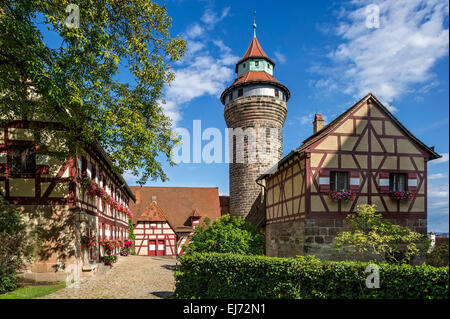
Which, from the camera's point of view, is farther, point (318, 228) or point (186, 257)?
point (318, 228)

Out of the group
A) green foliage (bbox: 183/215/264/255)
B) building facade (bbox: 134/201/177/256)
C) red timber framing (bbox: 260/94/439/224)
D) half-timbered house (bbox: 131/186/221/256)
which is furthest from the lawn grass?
building facade (bbox: 134/201/177/256)

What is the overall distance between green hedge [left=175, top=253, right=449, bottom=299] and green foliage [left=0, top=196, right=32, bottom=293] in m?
4.86

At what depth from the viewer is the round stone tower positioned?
959 inches

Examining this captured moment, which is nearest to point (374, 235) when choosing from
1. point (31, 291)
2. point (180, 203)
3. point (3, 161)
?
point (31, 291)

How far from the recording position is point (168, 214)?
31750 mm

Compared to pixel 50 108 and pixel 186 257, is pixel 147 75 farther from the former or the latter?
pixel 186 257

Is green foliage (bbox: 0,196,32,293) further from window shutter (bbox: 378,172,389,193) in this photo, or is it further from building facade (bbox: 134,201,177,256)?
building facade (bbox: 134,201,177,256)

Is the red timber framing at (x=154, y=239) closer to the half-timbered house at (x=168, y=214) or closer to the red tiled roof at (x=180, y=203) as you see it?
the half-timbered house at (x=168, y=214)

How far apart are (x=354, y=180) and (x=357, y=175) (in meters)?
0.25

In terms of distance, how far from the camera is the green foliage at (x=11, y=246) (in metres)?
9.65

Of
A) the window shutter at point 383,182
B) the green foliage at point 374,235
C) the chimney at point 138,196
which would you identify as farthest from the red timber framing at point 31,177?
the chimney at point 138,196
